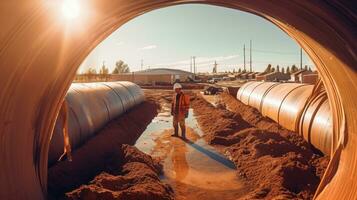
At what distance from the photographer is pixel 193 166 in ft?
24.4

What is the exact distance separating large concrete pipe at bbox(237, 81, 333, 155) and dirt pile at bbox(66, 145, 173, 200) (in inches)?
129

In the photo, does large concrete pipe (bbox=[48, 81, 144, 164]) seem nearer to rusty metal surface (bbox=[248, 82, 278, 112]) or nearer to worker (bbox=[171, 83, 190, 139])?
worker (bbox=[171, 83, 190, 139])

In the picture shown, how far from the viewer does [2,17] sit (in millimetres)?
2527

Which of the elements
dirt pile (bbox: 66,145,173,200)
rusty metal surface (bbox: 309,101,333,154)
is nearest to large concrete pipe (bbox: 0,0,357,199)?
dirt pile (bbox: 66,145,173,200)

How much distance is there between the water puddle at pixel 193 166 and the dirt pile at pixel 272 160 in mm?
300

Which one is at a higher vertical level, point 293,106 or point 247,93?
point 293,106

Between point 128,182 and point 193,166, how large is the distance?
2.16m

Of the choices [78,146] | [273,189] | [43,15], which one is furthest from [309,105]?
[43,15]

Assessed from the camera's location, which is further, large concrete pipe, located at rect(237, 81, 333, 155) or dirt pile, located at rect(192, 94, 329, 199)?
large concrete pipe, located at rect(237, 81, 333, 155)

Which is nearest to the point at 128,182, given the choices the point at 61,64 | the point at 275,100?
the point at 61,64

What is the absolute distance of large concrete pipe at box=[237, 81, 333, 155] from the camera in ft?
22.5

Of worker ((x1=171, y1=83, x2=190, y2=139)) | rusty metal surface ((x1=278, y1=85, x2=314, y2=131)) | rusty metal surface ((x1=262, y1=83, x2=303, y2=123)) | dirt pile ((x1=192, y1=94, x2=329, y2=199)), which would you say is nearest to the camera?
dirt pile ((x1=192, y1=94, x2=329, y2=199))

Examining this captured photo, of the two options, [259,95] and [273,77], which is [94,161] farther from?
[273,77]

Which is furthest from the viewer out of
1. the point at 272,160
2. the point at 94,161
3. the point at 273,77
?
the point at 273,77
